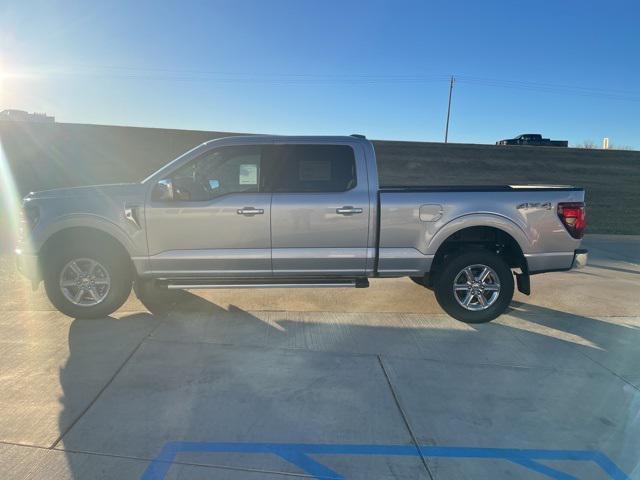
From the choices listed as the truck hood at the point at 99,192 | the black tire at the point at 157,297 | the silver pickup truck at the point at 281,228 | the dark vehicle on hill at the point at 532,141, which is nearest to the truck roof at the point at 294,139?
the silver pickup truck at the point at 281,228

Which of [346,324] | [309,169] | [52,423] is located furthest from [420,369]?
[52,423]

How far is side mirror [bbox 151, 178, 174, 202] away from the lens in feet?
15.3

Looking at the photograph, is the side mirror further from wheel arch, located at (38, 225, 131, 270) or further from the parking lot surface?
the parking lot surface

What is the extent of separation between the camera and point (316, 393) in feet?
11.2

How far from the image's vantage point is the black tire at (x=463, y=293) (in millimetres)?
4883

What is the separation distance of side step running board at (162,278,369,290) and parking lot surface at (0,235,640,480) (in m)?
0.41

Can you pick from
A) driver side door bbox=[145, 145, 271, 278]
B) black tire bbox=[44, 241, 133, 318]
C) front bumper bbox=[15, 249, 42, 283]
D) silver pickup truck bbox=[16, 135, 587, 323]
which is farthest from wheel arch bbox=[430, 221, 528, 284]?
front bumper bbox=[15, 249, 42, 283]

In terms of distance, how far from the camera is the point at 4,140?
1748cm

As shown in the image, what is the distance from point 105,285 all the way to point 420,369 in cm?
347

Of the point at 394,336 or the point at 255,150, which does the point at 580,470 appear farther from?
the point at 255,150

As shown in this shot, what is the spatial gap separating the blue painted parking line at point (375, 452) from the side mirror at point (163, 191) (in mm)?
2656

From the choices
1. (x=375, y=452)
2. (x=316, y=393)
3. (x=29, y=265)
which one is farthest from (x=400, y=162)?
(x=375, y=452)

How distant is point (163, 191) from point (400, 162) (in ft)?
56.2

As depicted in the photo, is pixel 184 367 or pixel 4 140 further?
pixel 4 140
